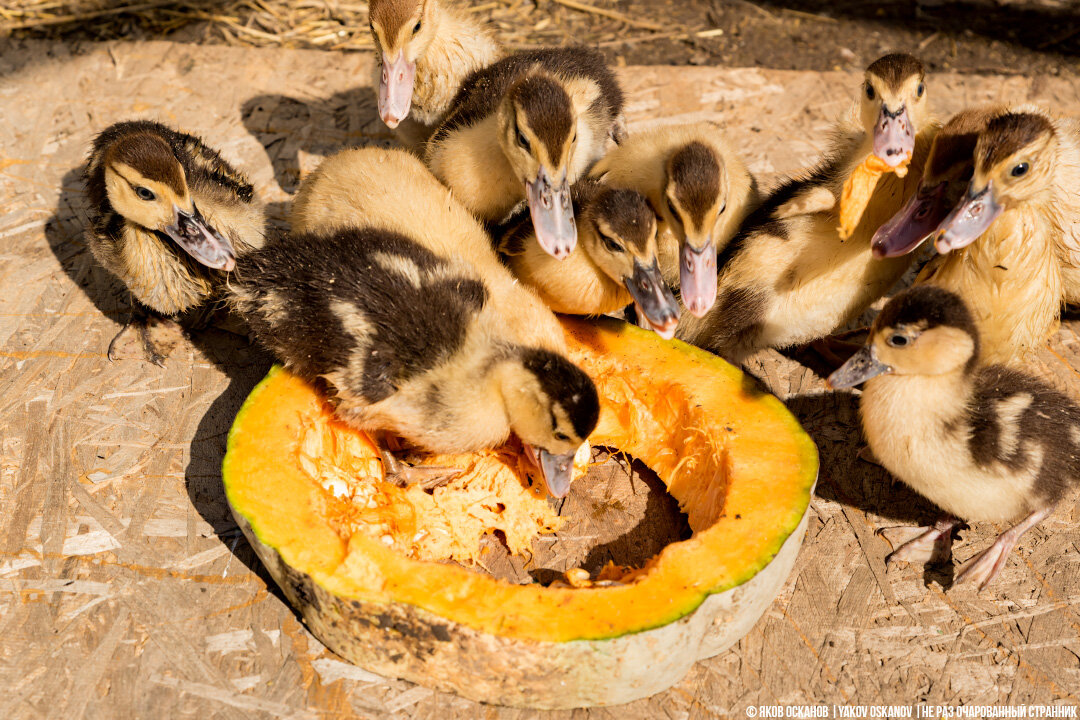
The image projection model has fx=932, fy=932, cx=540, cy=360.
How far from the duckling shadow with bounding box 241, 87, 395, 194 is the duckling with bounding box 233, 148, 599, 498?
1883 mm

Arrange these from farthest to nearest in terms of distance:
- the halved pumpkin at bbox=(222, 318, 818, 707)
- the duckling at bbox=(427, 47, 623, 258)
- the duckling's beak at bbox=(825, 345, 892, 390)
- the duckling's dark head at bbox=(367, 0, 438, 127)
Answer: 1. the duckling's dark head at bbox=(367, 0, 438, 127)
2. the duckling at bbox=(427, 47, 623, 258)
3. the duckling's beak at bbox=(825, 345, 892, 390)
4. the halved pumpkin at bbox=(222, 318, 818, 707)

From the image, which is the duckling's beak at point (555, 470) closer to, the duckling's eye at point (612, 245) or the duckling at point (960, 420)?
the duckling's eye at point (612, 245)

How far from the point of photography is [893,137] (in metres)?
3.41

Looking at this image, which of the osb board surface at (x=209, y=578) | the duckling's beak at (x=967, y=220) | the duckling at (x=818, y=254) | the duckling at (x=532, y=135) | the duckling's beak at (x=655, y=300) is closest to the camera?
the osb board surface at (x=209, y=578)

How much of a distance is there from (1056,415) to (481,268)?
2.02 metres

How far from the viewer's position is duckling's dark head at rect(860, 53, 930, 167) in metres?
3.40

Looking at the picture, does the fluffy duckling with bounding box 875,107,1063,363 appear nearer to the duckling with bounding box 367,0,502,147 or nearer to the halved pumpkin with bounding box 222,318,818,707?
the halved pumpkin with bounding box 222,318,818,707

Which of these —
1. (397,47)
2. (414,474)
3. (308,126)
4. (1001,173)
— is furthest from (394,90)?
(1001,173)

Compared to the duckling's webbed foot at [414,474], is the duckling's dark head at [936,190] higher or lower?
higher

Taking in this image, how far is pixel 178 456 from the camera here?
3527 mm

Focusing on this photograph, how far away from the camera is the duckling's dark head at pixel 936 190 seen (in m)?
3.35

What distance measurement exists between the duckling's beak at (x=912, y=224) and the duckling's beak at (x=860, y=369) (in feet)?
1.71

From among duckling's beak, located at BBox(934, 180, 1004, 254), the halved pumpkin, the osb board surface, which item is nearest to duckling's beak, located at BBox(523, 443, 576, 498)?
the halved pumpkin

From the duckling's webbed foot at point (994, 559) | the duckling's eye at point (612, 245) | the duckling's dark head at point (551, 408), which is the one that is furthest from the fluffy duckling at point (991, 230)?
the duckling's dark head at point (551, 408)
